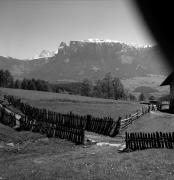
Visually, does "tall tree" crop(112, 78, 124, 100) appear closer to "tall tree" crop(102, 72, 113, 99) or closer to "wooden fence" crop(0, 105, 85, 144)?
"tall tree" crop(102, 72, 113, 99)

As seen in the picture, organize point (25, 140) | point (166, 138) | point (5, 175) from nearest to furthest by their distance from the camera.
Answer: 1. point (5, 175)
2. point (166, 138)
3. point (25, 140)

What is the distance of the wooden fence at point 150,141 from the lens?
14.7 meters

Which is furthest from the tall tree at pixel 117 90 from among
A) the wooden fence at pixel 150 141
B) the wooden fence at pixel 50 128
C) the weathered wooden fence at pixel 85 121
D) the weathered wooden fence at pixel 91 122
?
the wooden fence at pixel 150 141

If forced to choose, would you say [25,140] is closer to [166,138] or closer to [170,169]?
[166,138]

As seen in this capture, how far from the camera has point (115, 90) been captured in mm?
125875

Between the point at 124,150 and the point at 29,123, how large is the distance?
1263cm

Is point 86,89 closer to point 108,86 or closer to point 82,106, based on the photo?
point 108,86

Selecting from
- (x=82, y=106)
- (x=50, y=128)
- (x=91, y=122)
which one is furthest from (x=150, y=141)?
(x=82, y=106)

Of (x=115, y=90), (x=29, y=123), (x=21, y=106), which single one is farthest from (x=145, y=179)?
(x=115, y=90)

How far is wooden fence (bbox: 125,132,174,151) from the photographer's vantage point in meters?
14.7

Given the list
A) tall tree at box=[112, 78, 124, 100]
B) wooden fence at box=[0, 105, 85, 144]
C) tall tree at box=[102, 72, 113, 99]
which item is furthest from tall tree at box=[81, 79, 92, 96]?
wooden fence at box=[0, 105, 85, 144]

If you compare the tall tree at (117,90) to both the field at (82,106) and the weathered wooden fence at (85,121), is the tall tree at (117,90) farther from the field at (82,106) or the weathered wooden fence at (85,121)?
the weathered wooden fence at (85,121)

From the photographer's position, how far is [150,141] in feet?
50.3

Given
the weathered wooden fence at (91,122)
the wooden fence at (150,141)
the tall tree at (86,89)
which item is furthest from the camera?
the tall tree at (86,89)
